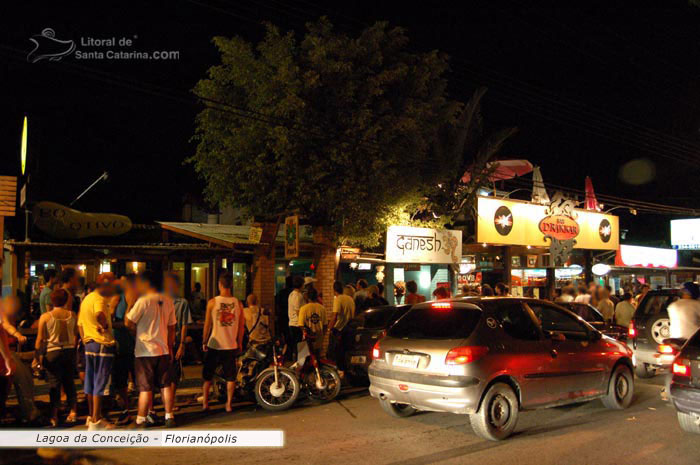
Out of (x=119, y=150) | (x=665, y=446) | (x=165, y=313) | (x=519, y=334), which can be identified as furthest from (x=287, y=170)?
(x=119, y=150)

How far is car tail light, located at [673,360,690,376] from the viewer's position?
6.44 meters

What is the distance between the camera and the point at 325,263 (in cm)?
1473

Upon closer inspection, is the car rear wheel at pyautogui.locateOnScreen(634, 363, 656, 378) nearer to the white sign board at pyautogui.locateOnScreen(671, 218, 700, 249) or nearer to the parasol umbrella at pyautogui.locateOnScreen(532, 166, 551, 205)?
the parasol umbrella at pyautogui.locateOnScreen(532, 166, 551, 205)

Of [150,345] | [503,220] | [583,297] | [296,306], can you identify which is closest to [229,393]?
[150,345]

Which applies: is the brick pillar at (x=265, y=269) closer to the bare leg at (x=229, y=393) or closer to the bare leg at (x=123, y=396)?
the bare leg at (x=229, y=393)

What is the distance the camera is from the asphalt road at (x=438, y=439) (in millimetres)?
6078

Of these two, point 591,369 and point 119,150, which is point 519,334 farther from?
point 119,150

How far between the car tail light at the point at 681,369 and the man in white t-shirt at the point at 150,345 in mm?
6153

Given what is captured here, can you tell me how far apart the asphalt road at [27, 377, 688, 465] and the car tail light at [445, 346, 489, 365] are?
94 centimetres

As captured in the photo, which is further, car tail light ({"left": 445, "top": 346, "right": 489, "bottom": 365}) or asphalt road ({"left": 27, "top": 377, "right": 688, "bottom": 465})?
car tail light ({"left": 445, "top": 346, "right": 489, "bottom": 365})

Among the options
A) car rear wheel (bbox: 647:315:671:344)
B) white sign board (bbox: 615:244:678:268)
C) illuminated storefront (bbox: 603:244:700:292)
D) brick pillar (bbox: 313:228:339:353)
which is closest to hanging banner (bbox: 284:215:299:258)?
brick pillar (bbox: 313:228:339:353)

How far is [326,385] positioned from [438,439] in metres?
2.72

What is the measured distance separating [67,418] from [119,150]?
19.5 metres

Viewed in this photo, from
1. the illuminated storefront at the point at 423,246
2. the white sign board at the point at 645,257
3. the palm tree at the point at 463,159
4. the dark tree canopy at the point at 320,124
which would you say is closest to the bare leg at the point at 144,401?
the dark tree canopy at the point at 320,124
